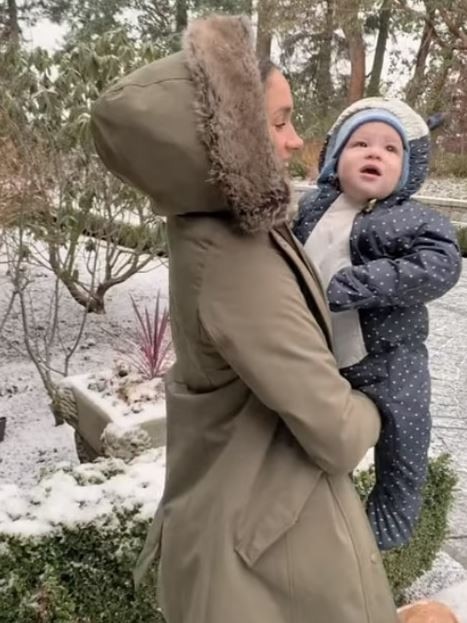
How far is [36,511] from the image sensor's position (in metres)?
2.21

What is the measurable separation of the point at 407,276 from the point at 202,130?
0.52 meters

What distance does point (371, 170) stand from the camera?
1.46m

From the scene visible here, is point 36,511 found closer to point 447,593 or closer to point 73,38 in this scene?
point 447,593

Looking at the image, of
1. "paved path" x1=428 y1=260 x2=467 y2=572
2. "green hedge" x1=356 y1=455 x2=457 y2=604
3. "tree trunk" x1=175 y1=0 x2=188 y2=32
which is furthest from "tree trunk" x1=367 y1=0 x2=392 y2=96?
"green hedge" x1=356 y1=455 x2=457 y2=604

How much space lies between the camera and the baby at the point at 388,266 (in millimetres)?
1397

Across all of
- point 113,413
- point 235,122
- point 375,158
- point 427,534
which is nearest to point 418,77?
Answer: point 113,413

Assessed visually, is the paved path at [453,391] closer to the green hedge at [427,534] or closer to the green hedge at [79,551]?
the green hedge at [427,534]

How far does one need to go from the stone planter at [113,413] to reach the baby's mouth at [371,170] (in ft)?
6.70

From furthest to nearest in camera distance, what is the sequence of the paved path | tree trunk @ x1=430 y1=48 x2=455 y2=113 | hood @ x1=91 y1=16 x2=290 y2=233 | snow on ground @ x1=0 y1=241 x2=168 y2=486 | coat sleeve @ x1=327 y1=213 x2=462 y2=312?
tree trunk @ x1=430 y1=48 x2=455 y2=113
snow on ground @ x1=0 y1=241 x2=168 y2=486
the paved path
coat sleeve @ x1=327 y1=213 x2=462 y2=312
hood @ x1=91 y1=16 x2=290 y2=233

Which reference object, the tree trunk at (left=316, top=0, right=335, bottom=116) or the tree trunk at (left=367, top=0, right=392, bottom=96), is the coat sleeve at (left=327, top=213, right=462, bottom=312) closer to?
the tree trunk at (left=367, top=0, right=392, bottom=96)

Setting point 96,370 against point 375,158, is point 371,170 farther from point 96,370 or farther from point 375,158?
point 96,370

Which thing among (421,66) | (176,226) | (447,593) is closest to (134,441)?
(447,593)

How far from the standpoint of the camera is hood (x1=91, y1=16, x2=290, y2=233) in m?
1.06

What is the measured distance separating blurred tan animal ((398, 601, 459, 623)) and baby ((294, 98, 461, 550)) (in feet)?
3.35
